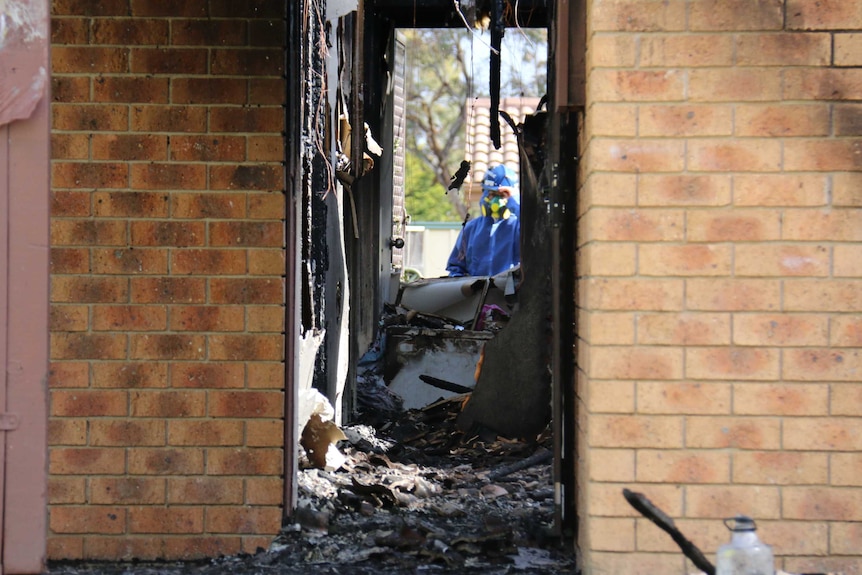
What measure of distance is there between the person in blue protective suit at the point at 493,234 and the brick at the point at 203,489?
22.4 feet

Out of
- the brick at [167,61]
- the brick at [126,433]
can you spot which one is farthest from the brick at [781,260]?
the brick at [126,433]

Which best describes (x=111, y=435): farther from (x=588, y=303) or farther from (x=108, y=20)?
(x=588, y=303)

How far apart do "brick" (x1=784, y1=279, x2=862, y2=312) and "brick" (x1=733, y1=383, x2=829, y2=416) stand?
0.26 meters

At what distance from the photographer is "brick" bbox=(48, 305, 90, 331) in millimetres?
3977

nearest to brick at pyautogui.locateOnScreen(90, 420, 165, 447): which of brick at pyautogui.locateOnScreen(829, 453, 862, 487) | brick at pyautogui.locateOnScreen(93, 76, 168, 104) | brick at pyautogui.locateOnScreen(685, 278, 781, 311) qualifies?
brick at pyautogui.locateOnScreen(93, 76, 168, 104)

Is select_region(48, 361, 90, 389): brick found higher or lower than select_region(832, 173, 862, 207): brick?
lower

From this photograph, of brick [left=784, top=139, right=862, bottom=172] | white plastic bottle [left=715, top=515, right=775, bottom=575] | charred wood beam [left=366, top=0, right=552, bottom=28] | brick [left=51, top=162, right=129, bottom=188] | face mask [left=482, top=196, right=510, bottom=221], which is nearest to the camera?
white plastic bottle [left=715, top=515, right=775, bottom=575]

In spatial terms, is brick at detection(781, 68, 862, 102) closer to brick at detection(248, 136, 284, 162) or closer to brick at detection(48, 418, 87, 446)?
brick at detection(248, 136, 284, 162)

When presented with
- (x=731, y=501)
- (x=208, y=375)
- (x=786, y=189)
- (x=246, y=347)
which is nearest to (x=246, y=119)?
(x=246, y=347)

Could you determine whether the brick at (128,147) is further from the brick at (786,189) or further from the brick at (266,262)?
the brick at (786,189)

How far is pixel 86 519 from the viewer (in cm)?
402

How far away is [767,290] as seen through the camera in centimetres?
326

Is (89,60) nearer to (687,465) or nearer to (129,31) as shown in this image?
(129,31)

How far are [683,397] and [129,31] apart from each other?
8.42ft
